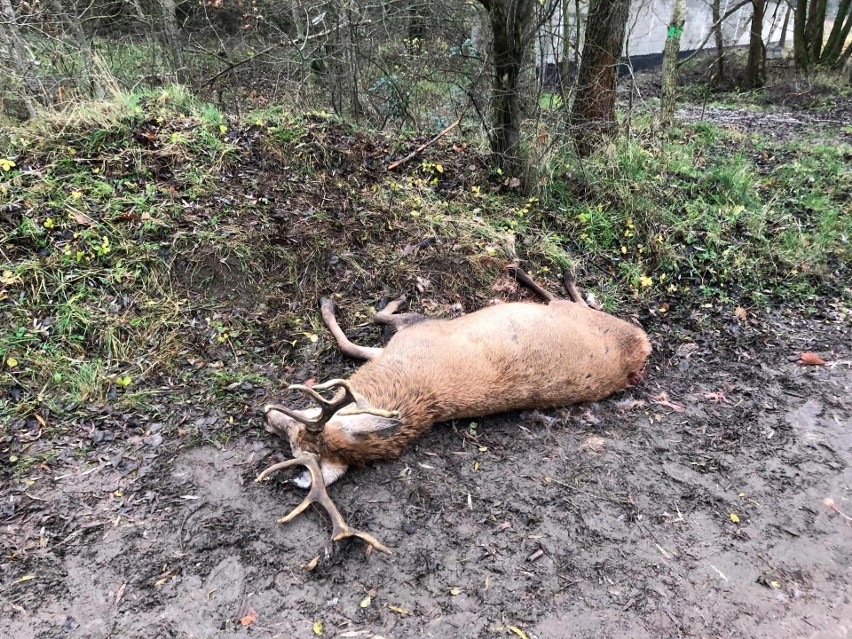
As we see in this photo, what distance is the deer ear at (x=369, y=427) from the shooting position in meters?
3.33

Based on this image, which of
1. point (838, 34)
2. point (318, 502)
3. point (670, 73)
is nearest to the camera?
point (318, 502)

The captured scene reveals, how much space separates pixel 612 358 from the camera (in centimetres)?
424

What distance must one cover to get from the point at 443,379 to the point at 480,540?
1.12m

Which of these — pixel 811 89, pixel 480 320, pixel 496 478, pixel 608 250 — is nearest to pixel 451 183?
pixel 608 250

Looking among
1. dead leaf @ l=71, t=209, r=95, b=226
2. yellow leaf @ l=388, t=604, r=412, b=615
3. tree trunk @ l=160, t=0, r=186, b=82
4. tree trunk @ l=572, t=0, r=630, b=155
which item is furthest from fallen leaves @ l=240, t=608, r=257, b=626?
tree trunk @ l=160, t=0, r=186, b=82

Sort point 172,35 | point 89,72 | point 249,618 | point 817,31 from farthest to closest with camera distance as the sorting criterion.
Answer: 1. point 817,31
2. point 172,35
3. point 89,72
4. point 249,618

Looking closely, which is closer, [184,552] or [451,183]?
[184,552]

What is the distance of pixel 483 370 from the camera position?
12.6 feet

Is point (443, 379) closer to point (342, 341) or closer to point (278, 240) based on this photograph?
point (342, 341)

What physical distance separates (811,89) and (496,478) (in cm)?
1585

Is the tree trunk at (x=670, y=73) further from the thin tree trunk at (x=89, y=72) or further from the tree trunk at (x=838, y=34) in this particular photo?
the tree trunk at (x=838, y=34)

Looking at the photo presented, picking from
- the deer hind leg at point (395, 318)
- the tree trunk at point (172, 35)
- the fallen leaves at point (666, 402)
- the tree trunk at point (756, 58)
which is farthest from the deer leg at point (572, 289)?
the tree trunk at point (756, 58)

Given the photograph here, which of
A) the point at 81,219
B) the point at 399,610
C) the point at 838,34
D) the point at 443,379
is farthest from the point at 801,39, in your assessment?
the point at 399,610

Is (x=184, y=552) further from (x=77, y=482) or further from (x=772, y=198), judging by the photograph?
(x=772, y=198)
